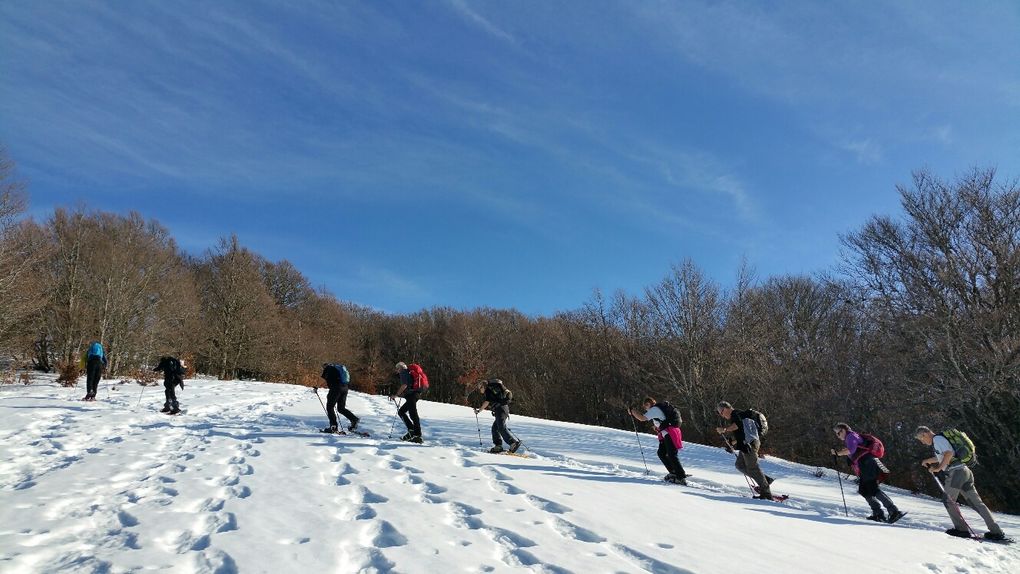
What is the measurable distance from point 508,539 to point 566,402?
40369mm

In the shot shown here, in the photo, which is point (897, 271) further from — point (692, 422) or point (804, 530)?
point (804, 530)

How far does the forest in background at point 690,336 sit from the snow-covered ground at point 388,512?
34.5ft

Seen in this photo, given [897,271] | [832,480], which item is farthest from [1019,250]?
[832,480]

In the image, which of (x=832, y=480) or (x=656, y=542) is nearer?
(x=656, y=542)

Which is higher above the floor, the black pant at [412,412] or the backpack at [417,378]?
the backpack at [417,378]

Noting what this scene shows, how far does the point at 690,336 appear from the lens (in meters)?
34.5

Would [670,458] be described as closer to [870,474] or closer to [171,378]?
[870,474]

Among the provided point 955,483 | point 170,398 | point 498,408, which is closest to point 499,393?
point 498,408

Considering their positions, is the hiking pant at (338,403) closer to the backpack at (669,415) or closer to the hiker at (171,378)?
the hiker at (171,378)

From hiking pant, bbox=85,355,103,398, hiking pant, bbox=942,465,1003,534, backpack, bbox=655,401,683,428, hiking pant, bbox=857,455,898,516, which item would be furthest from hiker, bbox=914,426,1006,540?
hiking pant, bbox=85,355,103,398

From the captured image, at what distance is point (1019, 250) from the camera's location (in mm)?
19297

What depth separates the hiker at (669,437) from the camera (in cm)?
1007

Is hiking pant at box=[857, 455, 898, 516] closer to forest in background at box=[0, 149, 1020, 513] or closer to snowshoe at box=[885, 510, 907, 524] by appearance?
snowshoe at box=[885, 510, 907, 524]

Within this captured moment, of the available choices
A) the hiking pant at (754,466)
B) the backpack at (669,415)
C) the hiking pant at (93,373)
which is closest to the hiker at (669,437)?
the backpack at (669,415)
